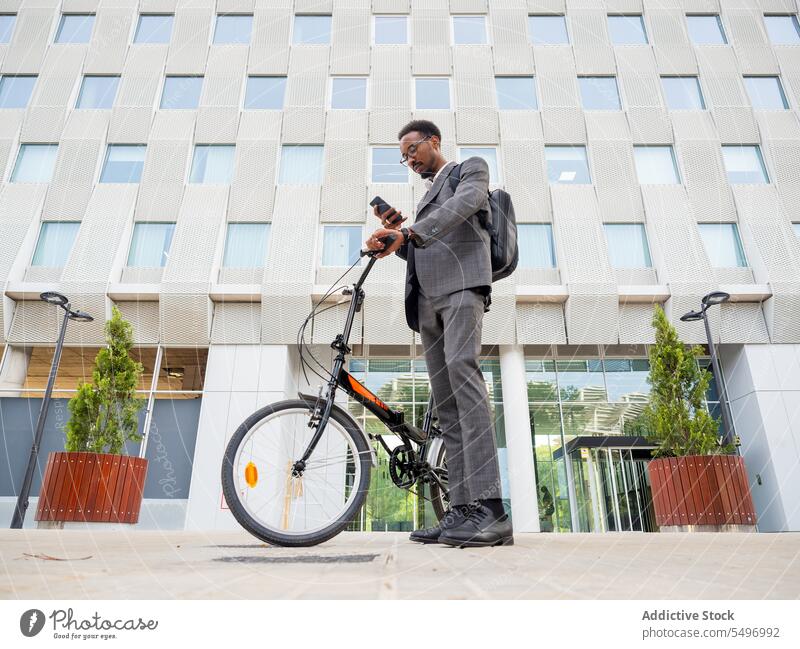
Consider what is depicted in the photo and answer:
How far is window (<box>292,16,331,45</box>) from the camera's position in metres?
12.9

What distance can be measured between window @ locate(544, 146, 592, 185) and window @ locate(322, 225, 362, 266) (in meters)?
4.55

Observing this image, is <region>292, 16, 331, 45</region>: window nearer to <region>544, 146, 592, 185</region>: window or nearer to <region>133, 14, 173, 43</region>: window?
<region>133, 14, 173, 43</region>: window

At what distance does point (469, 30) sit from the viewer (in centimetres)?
1305

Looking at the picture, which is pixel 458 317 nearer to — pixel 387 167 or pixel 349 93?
pixel 387 167

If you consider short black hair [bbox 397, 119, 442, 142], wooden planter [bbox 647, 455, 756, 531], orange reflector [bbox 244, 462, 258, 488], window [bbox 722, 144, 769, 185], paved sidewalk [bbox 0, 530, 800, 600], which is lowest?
paved sidewalk [bbox 0, 530, 800, 600]

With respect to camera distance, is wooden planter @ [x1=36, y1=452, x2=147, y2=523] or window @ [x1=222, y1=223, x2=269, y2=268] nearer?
wooden planter @ [x1=36, y1=452, x2=147, y2=523]

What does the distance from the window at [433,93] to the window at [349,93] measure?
52.4 inches

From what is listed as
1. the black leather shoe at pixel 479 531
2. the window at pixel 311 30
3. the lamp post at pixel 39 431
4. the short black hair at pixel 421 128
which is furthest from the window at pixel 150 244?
the black leather shoe at pixel 479 531

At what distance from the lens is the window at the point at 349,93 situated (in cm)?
1236

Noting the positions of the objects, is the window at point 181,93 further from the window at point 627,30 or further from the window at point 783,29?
the window at point 783,29

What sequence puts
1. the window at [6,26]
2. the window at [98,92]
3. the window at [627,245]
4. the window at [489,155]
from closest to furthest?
the window at [627,245] < the window at [489,155] < the window at [98,92] < the window at [6,26]

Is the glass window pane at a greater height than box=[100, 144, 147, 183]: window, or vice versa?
the glass window pane

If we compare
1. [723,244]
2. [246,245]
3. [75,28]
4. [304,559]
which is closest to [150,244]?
[246,245]

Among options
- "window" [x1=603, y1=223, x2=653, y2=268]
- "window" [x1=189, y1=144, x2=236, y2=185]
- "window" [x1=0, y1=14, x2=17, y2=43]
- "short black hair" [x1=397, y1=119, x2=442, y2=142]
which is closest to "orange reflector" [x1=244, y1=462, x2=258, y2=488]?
"short black hair" [x1=397, y1=119, x2=442, y2=142]
